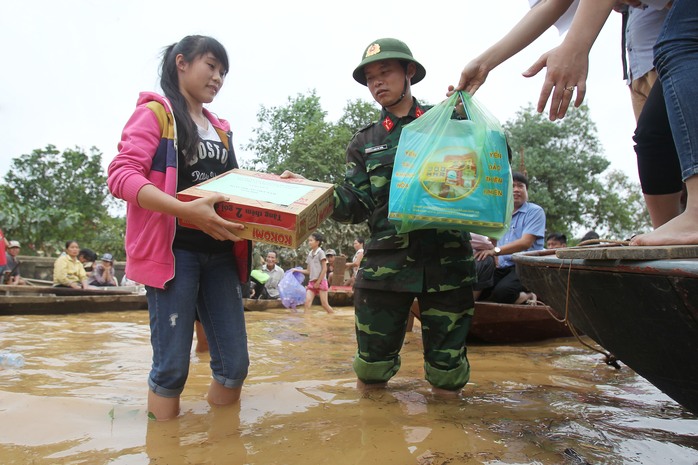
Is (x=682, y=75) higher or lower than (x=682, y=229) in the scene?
higher

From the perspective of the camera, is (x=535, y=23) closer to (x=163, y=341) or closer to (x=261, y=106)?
(x=163, y=341)

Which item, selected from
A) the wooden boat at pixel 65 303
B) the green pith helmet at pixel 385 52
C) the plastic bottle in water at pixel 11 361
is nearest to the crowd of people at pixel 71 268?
the wooden boat at pixel 65 303

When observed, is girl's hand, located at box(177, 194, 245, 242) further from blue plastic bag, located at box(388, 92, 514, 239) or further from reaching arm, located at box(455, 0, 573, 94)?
reaching arm, located at box(455, 0, 573, 94)

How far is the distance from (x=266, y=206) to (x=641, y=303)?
1.24 metres

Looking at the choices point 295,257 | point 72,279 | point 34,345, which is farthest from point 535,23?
point 295,257

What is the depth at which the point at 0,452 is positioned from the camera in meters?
1.81

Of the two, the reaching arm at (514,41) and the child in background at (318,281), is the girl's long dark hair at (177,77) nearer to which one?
the reaching arm at (514,41)

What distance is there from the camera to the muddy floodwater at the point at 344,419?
1794 millimetres

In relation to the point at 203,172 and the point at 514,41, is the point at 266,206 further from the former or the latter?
the point at 514,41

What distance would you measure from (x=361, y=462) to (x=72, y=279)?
31.9ft

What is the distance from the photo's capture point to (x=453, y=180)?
84.3 inches

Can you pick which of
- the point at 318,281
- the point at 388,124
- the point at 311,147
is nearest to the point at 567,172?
the point at 311,147

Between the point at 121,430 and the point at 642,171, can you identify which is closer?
the point at 642,171

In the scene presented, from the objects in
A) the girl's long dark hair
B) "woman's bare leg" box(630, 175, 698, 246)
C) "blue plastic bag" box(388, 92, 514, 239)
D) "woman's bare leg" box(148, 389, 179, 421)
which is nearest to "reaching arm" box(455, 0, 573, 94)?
"blue plastic bag" box(388, 92, 514, 239)
